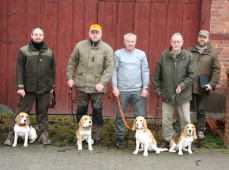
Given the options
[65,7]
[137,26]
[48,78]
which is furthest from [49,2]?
[48,78]

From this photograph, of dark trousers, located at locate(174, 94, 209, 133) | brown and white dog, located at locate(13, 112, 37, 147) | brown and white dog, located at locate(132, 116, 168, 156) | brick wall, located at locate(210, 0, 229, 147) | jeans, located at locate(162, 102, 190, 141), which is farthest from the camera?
brick wall, located at locate(210, 0, 229, 147)

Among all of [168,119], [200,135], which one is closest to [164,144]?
[168,119]

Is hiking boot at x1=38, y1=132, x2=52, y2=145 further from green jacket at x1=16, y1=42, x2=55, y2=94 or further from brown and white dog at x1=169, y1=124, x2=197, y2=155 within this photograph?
brown and white dog at x1=169, y1=124, x2=197, y2=155

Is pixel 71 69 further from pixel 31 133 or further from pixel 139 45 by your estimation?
pixel 139 45

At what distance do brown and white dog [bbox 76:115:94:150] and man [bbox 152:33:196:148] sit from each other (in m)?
1.27

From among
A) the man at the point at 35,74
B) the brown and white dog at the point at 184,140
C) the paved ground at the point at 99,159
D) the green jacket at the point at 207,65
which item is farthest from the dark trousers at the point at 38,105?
the green jacket at the point at 207,65

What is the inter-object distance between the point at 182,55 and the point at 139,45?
7.91 ft

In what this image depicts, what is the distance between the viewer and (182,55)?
23.3 ft

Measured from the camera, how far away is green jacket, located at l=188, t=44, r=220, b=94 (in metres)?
7.77

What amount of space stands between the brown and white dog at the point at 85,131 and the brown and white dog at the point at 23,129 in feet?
2.83

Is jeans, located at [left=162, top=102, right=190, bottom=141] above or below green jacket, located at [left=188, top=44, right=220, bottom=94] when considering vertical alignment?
below

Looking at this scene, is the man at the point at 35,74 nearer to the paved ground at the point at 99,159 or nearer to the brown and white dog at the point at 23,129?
the brown and white dog at the point at 23,129

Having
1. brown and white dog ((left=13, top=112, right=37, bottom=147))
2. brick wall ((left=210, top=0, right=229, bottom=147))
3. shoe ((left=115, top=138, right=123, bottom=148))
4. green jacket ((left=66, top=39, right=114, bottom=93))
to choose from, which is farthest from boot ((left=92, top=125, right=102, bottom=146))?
brick wall ((left=210, top=0, right=229, bottom=147))

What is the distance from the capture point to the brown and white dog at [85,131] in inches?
273
